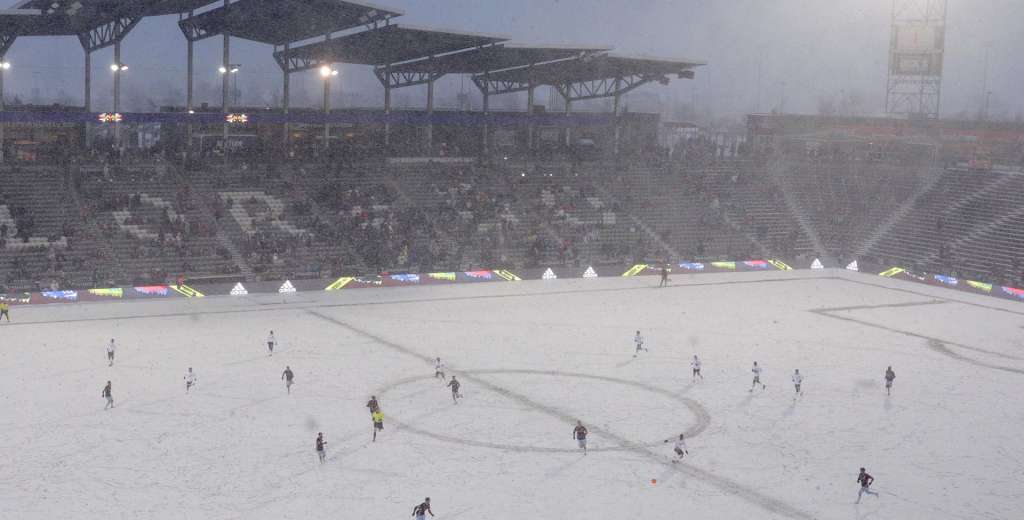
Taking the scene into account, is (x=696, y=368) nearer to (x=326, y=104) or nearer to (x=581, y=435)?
(x=581, y=435)

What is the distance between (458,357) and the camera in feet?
144

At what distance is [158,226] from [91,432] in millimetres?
33460

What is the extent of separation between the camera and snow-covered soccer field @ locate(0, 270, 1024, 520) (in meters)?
27.5

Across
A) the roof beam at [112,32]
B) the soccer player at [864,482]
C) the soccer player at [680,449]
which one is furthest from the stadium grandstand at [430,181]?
the soccer player at [864,482]

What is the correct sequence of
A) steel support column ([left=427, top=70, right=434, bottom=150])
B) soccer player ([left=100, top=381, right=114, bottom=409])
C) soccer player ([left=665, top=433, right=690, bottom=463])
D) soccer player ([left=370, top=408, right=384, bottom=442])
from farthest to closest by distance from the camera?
steel support column ([left=427, top=70, right=434, bottom=150]) → soccer player ([left=100, top=381, right=114, bottom=409]) → soccer player ([left=370, top=408, right=384, bottom=442]) → soccer player ([left=665, top=433, right=690, bottom=463])

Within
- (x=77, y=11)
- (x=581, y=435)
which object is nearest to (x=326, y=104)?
(x=77, y=11)

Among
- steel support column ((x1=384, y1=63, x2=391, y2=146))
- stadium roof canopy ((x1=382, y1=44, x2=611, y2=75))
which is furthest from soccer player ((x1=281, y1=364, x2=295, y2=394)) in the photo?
steel support column ((x1=384, y1=63, x2=391, y2=146))

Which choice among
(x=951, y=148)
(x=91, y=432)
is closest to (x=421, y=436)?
(x=91, y=432)

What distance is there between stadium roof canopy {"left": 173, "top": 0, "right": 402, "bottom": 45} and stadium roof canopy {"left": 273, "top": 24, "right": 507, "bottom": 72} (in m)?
1.19

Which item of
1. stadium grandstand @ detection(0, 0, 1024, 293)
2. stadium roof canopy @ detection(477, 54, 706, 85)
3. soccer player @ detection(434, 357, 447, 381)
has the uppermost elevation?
stadium roof canopy @ detection(477, 54, 706, 85)

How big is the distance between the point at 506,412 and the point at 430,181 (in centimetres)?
4406

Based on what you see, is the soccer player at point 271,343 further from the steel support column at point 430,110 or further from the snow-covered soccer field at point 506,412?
the steel support column at point 430,110

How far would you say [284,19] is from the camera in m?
66.2

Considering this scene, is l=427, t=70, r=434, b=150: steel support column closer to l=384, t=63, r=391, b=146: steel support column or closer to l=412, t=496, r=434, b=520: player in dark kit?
l=384, t=63, r=391, b=146: steel support column
